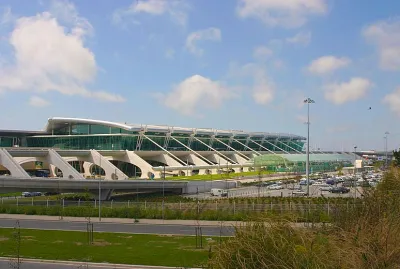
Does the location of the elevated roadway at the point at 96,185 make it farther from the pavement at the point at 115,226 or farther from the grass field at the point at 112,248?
the grass field at the point at 112,248

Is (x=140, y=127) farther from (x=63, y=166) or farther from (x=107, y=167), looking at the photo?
(x=63, y=166)

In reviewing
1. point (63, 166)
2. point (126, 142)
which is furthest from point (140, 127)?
point (63, 166)

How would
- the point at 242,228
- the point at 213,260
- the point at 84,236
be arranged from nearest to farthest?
the point at 213,260 → the point at 242,228 → the point at 84,236

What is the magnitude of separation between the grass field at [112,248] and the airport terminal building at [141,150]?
46.1 metres

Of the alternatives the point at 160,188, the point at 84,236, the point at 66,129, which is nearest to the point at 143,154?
the point at 66,129

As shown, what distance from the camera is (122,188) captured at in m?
51.1

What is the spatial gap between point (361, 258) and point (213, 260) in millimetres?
2176

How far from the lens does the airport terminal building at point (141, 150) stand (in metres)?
77.8

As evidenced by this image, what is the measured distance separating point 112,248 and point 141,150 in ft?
220

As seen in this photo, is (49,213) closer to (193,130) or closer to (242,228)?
(242,228)

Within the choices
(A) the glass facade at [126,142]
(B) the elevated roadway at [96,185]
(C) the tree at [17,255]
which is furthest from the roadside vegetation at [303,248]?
(A) the glass facade at [126,142]

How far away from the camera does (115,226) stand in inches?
1140

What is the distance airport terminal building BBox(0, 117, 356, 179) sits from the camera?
255 ft

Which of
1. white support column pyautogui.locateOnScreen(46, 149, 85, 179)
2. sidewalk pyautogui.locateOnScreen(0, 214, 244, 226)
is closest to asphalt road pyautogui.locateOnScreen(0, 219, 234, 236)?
sidewalk pyautogui.locateOnScreen(0, 214, 244, 226)
